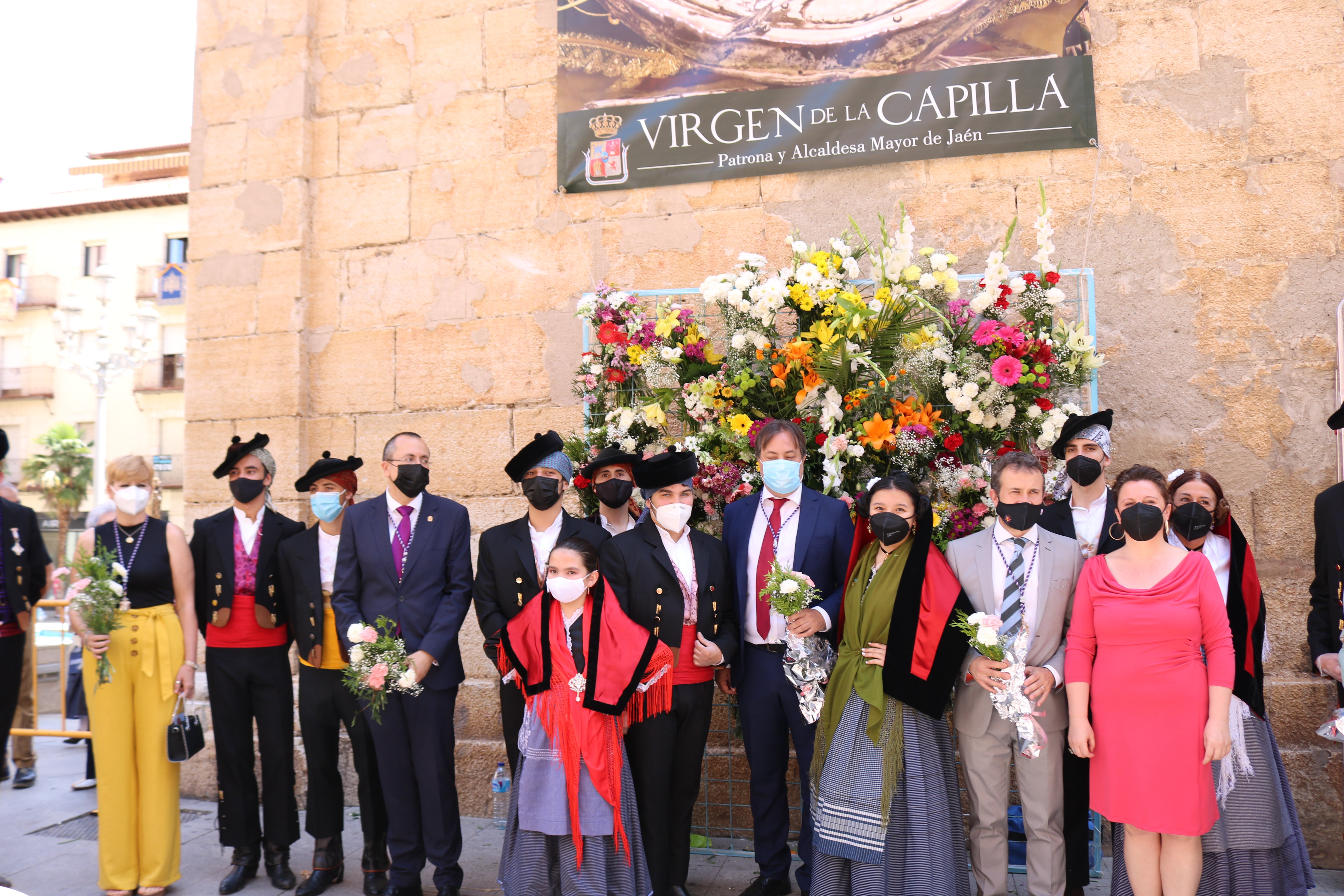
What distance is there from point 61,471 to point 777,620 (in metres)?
32.2

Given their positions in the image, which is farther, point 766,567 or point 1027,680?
point 766,567

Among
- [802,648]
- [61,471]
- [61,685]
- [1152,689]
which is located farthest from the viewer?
[61,471]

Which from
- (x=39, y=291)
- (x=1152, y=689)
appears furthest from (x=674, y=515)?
(x=39, y=291)

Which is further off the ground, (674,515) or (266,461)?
(266,461)

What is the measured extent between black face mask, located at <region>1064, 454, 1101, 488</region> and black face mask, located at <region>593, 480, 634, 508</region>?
1879 millimetres

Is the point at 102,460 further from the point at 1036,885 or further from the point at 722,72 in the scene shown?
the point at 1036,885

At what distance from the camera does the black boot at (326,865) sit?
4234mm

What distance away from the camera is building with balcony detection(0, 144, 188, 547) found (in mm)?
29906

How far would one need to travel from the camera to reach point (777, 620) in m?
3.91

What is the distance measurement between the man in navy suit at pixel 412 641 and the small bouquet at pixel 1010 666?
2.23 m

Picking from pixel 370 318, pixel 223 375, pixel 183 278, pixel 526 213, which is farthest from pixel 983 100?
pixel 183 278

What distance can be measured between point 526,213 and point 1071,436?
3.43 meters

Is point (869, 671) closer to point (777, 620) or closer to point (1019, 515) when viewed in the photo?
point (777, 620)

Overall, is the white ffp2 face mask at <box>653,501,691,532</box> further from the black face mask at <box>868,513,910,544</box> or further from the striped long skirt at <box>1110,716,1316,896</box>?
the striped long skirt at <box>1110,716,1316,896</box>
